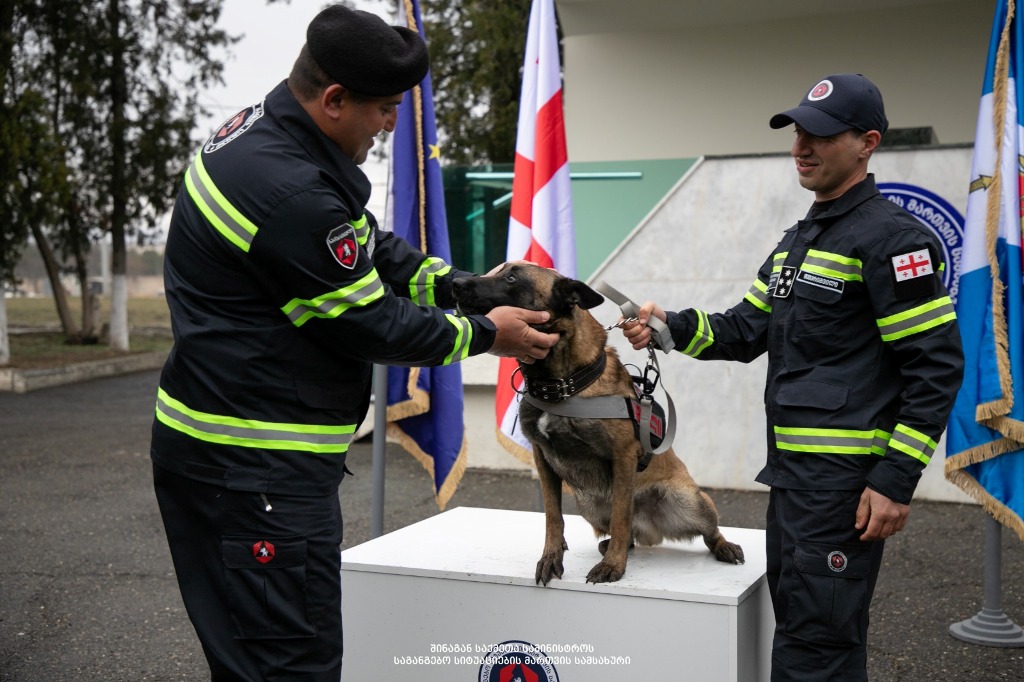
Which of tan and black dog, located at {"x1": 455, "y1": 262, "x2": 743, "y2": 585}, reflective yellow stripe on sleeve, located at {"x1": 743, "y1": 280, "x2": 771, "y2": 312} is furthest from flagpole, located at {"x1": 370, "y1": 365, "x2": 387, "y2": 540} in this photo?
reflective yellow stripe on sleeve, located at {"x1": 743, "y1": 280, "x2": 771, "y2": 312}

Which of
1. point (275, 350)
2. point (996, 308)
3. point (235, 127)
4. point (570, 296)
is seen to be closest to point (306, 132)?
point (235, 127)

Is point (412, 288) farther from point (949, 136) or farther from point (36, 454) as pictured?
point (949, 136)

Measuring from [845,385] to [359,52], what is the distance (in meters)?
1.60

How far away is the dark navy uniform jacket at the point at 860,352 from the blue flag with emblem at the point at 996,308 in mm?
1762

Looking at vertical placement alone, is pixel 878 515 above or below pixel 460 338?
below

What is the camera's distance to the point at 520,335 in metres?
2.85

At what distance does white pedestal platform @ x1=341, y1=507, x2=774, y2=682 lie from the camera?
114 inches

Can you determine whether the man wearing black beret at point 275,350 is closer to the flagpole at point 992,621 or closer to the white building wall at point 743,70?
the flagpole at point 992,621

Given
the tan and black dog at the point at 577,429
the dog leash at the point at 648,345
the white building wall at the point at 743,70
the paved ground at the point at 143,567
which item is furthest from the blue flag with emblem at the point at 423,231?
the white building wall at the point at 743,70

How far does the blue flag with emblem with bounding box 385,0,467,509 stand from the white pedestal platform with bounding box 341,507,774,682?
4.43 ft

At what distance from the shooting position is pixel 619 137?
11.3 m

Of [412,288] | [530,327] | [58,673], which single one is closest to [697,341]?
[530,327]

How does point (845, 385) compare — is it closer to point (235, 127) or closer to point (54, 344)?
point (235, 127)

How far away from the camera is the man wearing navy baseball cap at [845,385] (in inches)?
98.7
